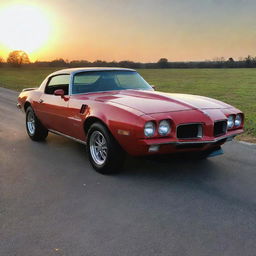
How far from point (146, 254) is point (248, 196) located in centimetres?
174

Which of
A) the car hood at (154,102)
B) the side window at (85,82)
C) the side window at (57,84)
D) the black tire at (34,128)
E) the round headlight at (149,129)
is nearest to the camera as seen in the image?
the round headlight at (149,129)

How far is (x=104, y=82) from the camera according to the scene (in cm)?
602

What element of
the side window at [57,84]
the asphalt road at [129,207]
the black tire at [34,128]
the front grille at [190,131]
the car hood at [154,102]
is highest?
the side window at [57,84]

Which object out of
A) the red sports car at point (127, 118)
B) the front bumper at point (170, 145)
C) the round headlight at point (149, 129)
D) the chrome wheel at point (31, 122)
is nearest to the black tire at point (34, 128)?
the chrome wheel at point (31, 122)

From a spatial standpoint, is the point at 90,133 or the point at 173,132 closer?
the point at 173,132

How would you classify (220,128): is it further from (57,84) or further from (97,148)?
(57,84)

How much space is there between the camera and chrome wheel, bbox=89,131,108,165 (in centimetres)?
500

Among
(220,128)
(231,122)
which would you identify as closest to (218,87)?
(231,122)

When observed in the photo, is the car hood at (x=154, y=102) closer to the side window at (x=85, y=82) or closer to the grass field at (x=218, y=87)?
the side window at (x=85, y=82)

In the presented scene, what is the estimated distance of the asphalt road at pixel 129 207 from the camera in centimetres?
299

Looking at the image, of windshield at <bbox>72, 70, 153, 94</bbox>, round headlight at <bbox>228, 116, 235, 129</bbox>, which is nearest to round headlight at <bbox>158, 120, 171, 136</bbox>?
round headlight at <bbox>228, 116, 235, 129</bbox>

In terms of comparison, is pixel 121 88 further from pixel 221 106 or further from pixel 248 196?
pixel 248 196

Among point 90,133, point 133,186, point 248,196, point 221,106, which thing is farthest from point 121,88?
point 248,196

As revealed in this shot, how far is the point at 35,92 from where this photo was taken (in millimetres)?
7109
